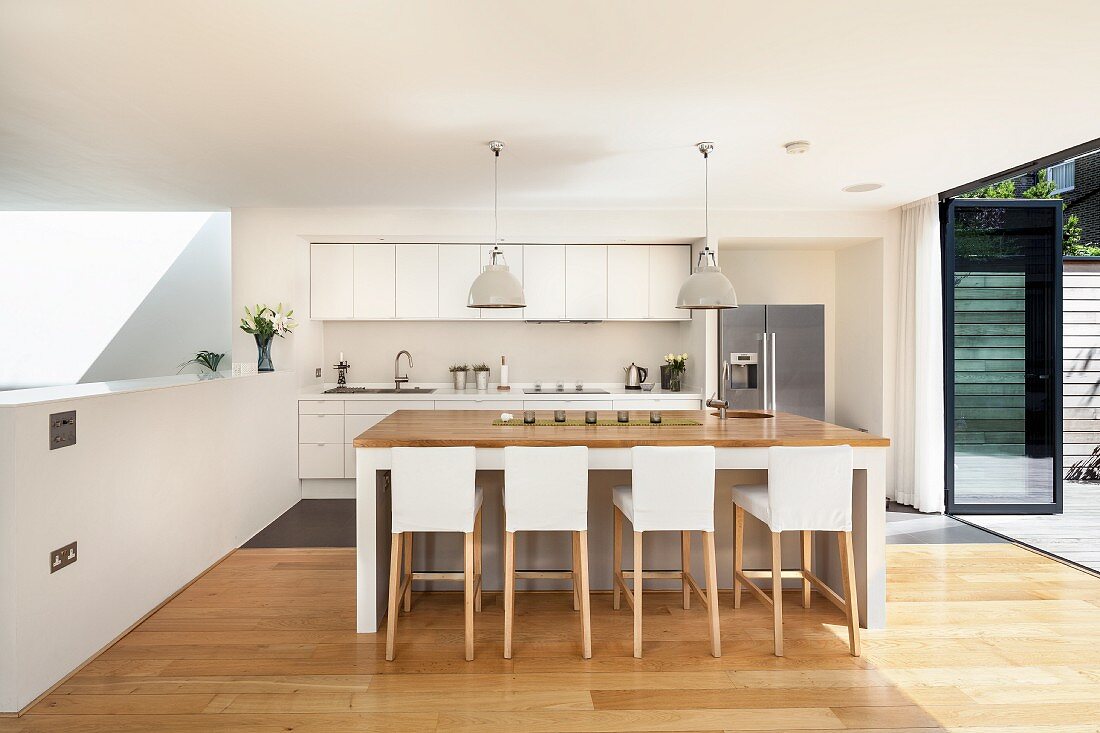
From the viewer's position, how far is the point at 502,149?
155 inches

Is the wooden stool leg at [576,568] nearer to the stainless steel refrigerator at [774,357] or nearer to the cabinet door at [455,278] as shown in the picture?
the stainless steel refrigerator at [774,357]

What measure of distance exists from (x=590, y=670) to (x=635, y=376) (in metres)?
3.77

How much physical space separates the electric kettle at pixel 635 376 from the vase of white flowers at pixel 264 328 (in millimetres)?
3126

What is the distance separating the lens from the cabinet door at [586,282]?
19.6 feet

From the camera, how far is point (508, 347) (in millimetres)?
6406

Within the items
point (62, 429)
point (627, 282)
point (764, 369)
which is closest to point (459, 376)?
point (627, 282)

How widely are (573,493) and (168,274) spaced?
5.73 m

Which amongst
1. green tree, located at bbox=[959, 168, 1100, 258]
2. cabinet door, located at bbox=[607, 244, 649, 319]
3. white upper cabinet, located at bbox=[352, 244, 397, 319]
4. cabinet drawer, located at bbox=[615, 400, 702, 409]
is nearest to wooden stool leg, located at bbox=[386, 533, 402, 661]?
cabinet drawer, located at bbox=[615, 400, 702, 409]

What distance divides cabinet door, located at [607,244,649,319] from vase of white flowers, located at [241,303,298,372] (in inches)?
113

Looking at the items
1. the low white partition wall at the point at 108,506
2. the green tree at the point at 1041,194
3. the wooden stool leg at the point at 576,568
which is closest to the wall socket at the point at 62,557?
the low white partition wall at the point at 108,506

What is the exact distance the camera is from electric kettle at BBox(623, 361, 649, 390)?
623 centimetres

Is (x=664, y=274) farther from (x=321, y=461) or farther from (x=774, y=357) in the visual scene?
(x=321, y=461)

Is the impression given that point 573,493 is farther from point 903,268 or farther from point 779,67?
point 903,268

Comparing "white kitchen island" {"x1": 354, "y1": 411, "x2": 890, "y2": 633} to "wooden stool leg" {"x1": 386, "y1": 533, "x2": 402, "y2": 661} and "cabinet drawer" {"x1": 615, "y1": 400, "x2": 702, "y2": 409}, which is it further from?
"cabinet drawer" {"x1": 615, "y1": 400, "x2": 702, "y2": 409}
